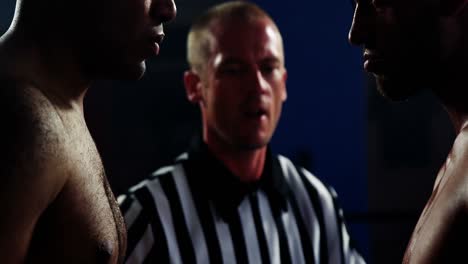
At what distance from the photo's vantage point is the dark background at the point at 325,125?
2.92 m

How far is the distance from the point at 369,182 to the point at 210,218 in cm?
94

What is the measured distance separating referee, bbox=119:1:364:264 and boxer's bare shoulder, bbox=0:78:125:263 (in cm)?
91

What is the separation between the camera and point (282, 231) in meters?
2.36

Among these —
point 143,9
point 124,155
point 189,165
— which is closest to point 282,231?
point 189,165

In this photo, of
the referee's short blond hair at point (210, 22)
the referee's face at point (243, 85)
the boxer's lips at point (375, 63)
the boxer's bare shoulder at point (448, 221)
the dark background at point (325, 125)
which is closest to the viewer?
the boxer's bare shoulder at point (448, 221)

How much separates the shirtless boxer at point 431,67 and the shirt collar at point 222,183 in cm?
95

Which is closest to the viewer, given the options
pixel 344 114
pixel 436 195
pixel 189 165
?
pixel 436 195

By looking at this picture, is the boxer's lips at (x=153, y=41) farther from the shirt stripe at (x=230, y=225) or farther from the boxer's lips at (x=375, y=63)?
the shirt stripe at (x=230, y=225)

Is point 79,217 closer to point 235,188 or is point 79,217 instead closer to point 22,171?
point 22,171

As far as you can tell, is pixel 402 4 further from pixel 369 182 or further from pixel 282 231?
pixel 369 182

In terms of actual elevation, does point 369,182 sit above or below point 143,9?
below

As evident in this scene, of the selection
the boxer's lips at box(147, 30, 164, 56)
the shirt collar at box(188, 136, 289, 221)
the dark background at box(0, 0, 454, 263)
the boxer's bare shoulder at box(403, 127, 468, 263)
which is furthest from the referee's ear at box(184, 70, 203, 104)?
the boxer's bare shoulder at box(403, 127, 468, 263)

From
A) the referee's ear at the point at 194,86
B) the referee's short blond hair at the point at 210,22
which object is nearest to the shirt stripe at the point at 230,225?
the referee's ear at the point at 194,86

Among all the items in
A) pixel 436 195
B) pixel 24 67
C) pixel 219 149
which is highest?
pixel 24 67
